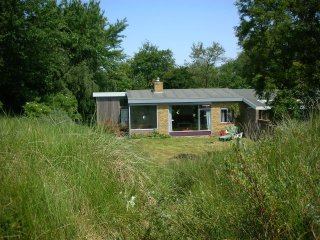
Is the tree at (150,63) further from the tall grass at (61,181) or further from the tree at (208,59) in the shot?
the tall grass at (61,181)

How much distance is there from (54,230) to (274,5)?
53.9 feet

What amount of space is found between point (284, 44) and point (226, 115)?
16.4m

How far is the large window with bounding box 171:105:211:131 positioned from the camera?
98.6 ft

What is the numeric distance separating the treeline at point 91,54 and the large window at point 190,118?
4811mm

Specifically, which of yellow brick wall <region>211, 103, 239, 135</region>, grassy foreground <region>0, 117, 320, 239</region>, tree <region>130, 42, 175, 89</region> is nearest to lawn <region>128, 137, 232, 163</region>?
grassy foreground <region>0, 117, 320, 239</region>

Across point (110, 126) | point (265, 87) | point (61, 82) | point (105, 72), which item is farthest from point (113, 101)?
point (110, 126)

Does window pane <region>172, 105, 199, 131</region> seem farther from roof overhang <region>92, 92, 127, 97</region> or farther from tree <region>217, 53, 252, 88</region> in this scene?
tree <region>217, 53, 252, 88</region>

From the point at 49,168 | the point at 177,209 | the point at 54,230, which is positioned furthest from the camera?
the point at 49,168

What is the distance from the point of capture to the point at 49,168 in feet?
15.1

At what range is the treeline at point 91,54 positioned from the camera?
12688mm

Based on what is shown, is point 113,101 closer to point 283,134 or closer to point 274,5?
point 274,5

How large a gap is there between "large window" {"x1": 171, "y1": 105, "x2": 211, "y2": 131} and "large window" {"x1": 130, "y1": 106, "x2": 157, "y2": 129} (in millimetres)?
1550

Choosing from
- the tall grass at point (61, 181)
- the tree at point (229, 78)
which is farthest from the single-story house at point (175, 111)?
the tree at point (229, 78)

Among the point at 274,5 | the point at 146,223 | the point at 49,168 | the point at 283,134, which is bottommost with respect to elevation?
the point at 146,223
